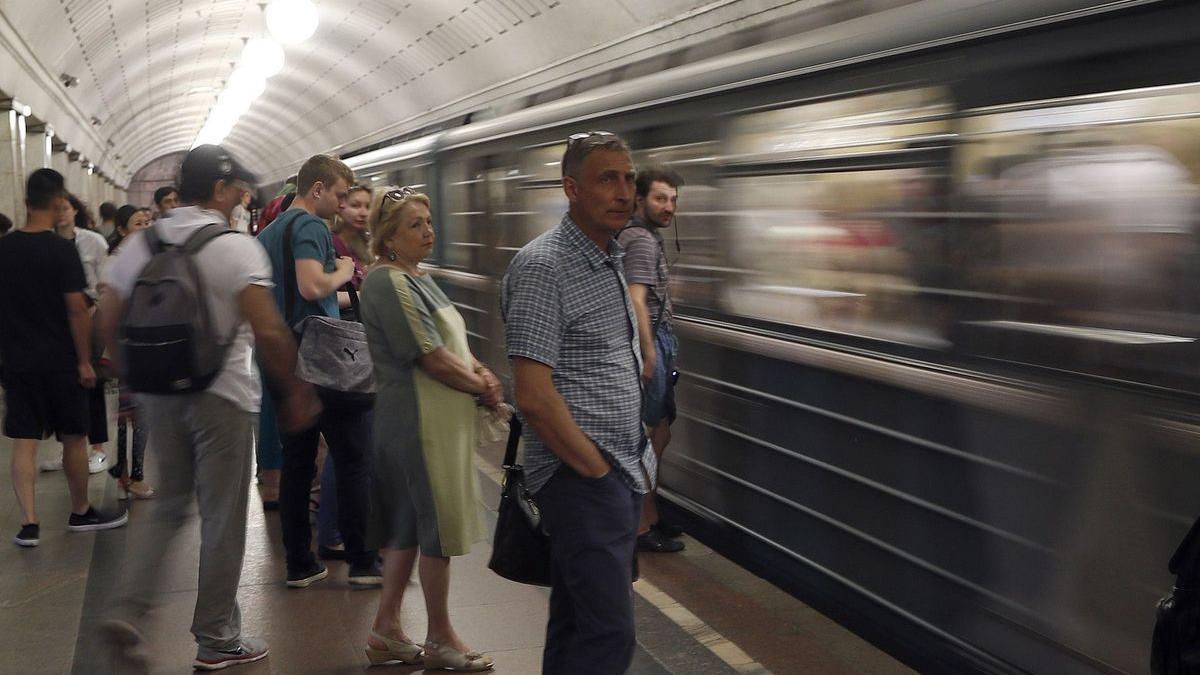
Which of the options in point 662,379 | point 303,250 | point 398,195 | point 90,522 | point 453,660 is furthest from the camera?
point 90,522

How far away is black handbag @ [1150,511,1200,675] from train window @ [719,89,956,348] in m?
1.86

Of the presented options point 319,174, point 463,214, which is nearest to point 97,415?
point 319,174

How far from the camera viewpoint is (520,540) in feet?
11.8

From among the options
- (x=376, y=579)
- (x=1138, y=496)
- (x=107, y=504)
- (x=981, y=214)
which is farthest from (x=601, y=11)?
(x=1138, y=496)

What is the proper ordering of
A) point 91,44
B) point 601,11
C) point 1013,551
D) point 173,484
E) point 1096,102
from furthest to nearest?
point 91,44 → point 601,11 → point 173,484 → point 1013,551 → point 1096,102

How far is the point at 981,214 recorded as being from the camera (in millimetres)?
4176

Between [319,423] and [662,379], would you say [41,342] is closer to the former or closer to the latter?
[319,423]

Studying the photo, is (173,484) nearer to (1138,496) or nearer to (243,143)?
(1138,496)

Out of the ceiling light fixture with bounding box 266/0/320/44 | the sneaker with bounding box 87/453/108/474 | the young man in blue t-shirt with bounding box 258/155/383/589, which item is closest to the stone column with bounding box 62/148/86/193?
the ceiling light fixture with bounding box 266/0/320/44

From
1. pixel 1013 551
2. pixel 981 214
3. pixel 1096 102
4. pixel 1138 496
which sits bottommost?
pixel 1013 551

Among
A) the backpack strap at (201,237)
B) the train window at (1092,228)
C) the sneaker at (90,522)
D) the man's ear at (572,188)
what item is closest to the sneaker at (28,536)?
the sneaker at (90,522)

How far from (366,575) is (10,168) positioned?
11.4 metres

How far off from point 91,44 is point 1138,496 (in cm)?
2020

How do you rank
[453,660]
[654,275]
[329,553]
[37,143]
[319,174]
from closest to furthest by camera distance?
A: [453,660] → [319,174] → [654,275] → [329,553] → [37,143]
